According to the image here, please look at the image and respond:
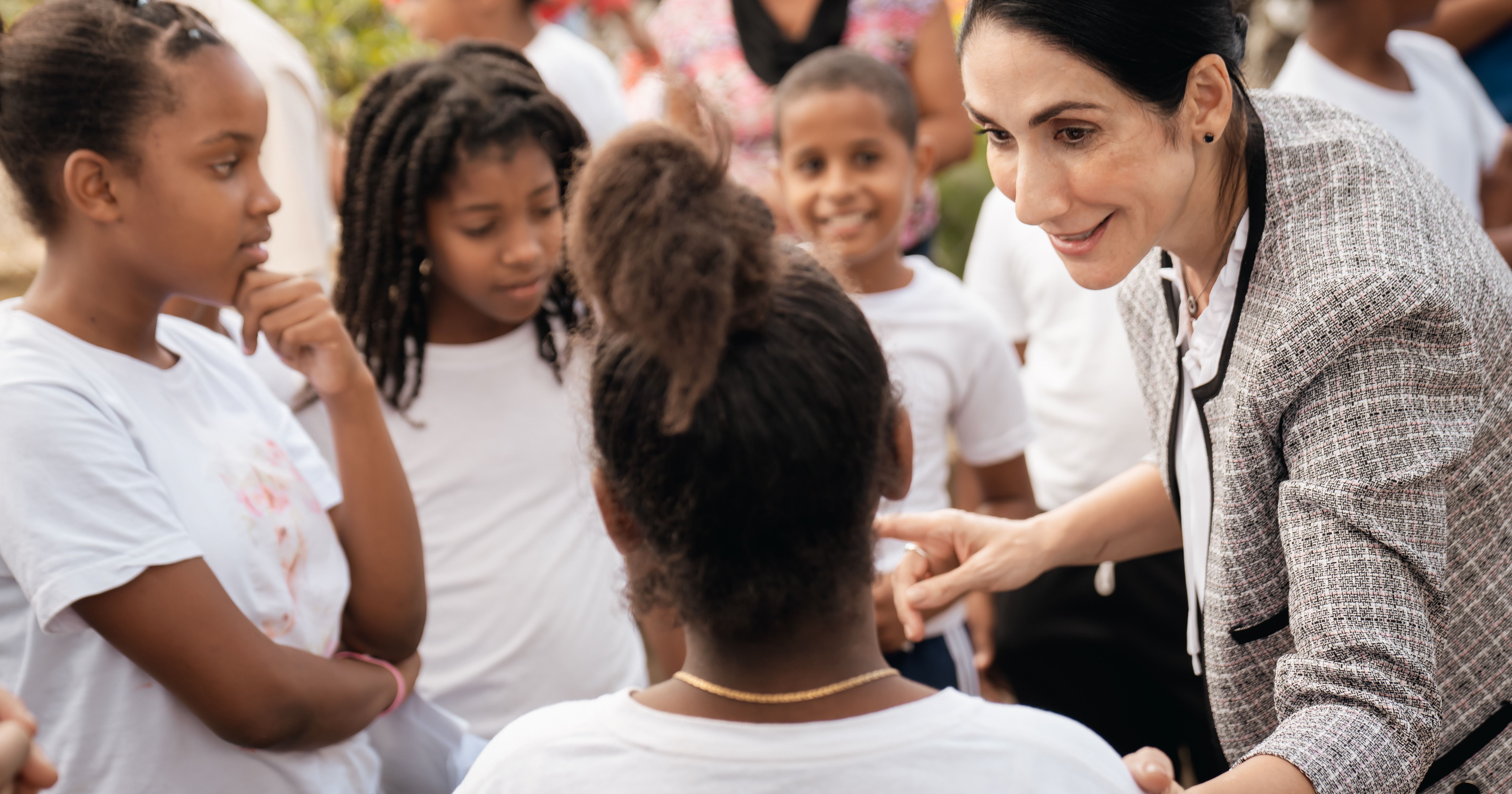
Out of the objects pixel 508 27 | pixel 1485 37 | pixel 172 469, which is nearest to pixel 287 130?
pixel 508 27

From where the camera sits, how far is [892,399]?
131cm

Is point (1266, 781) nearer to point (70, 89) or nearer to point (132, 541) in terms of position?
point (132, 541)

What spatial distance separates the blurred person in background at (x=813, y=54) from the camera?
3.38 m

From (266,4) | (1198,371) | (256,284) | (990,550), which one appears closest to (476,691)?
(256,284)

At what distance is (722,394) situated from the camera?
1.14m

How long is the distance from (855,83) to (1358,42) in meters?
1.56

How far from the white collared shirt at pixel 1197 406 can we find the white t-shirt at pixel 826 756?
0.58 metres

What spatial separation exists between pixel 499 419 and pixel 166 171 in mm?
868

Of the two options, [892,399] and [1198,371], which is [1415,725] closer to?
[1198,371]

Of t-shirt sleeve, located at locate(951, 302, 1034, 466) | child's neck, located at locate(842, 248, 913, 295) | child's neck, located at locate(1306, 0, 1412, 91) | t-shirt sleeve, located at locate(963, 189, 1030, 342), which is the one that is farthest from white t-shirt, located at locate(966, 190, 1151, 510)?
child's neck, located at locate(1306, 0, 1412, 91)

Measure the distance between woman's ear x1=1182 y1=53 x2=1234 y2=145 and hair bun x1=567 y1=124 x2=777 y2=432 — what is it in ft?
2.04

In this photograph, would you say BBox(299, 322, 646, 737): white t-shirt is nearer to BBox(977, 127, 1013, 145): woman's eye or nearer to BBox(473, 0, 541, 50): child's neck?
BBox(977, 127, 1013, 145): woman's eye

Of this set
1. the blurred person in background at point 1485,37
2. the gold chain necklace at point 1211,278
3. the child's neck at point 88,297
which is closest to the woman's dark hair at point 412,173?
the child's neck at point 88,297

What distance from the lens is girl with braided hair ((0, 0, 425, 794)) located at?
1.51m
